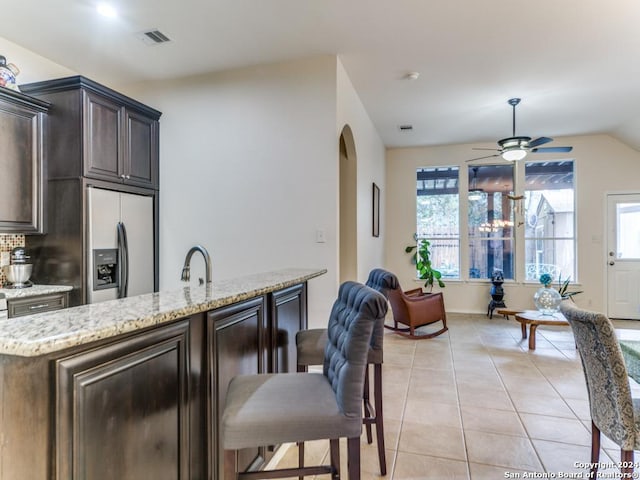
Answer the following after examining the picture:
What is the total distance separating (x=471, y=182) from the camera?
20.8 feet

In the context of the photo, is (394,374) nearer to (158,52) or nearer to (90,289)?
(90,289)

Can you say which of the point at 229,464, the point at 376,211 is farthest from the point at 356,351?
the point at 376,211

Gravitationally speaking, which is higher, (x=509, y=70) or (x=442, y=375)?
(x=509, y=70)

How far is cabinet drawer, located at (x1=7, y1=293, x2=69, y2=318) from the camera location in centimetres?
251

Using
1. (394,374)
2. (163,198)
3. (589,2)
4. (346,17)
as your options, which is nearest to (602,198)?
(589,2)

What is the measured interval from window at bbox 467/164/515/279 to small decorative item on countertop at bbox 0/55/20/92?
604cm

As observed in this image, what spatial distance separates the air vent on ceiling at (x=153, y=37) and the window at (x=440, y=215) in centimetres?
471

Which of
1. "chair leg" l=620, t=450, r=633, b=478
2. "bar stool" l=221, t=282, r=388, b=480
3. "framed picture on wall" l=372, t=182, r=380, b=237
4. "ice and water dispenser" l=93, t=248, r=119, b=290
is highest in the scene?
"framed picture on wall" l=372, t=182, r=380, b=237

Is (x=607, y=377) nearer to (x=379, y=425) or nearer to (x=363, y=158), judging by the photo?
(x=379, y=425)

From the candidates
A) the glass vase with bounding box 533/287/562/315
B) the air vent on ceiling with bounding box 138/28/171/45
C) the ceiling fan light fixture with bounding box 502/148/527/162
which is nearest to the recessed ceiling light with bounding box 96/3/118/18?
the air vent on ceiling with bounding box 138/28/171/45

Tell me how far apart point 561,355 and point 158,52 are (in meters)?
4.91

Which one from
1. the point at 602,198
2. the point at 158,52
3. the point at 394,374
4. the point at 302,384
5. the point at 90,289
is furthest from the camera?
the point at 602,198

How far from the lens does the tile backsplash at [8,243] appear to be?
2958 mm

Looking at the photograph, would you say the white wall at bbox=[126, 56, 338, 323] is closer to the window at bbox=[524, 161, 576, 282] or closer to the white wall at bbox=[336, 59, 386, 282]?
the white wall at bbox=[336, 59, 386, 282]
